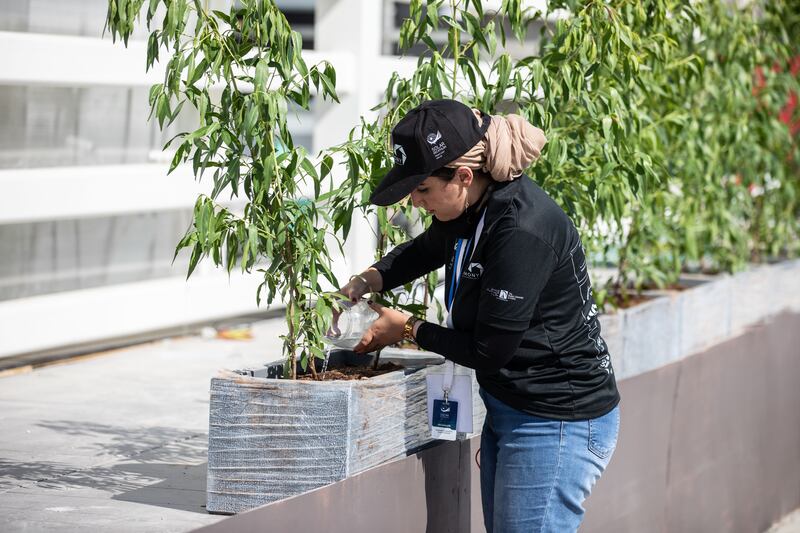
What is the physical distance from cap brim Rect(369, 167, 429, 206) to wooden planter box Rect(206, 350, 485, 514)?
1.97 feet

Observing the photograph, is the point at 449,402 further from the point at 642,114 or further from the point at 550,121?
the point at 642,114

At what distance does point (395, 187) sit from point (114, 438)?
2321mm

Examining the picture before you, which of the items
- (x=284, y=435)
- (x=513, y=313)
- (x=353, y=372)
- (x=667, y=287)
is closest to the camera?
(x=513, y=313)

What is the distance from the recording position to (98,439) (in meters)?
5.00

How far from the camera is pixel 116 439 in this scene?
197 inches

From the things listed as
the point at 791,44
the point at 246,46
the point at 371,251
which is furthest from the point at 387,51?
the point at 246,46

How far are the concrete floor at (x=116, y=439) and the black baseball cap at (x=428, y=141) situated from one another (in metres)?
1.24

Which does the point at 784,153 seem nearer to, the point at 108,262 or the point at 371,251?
the point at 371,251

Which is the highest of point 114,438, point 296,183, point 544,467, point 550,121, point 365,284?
point 550,121

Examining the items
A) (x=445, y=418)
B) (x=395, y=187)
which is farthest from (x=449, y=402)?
(x=395, y=187)

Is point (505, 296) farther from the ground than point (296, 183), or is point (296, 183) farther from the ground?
point (296, 183)

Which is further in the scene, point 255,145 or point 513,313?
point 255,145

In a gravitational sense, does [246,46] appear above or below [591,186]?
above

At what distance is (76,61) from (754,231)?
455cm
